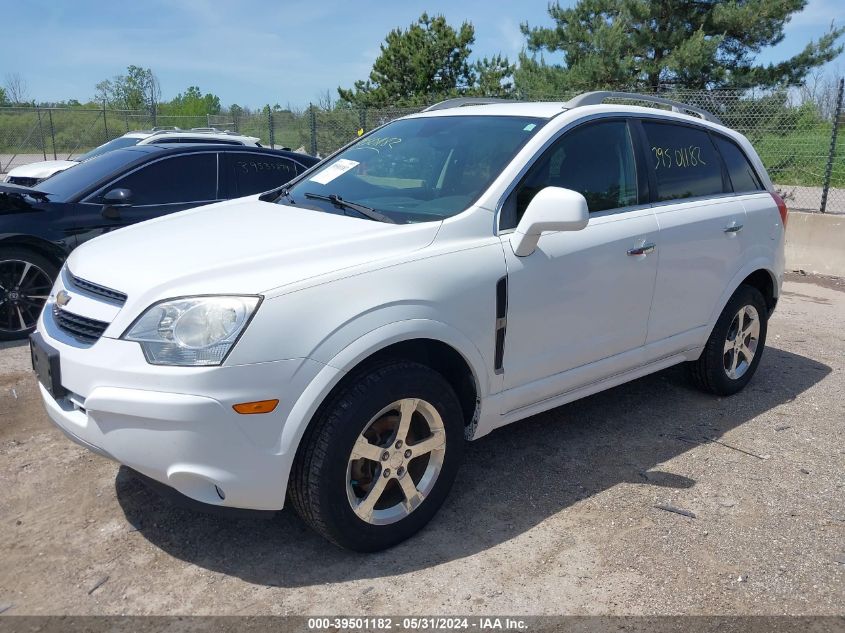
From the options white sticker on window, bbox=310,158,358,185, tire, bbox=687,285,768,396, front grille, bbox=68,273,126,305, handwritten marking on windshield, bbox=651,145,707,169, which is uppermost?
handwritten marking on windshield, bbox=651,145,707,169

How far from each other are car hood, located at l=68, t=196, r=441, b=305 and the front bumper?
0.29 meters

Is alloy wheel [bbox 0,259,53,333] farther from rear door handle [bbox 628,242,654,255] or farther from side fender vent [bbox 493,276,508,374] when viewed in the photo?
rear door handle [bbox 628,242,654,255]

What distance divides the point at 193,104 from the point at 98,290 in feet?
203

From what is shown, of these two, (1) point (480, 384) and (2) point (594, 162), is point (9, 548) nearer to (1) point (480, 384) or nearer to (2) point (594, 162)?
(1) point (480, 384)

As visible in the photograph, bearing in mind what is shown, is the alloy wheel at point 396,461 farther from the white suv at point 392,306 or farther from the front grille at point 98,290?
the front grille at point 98,290

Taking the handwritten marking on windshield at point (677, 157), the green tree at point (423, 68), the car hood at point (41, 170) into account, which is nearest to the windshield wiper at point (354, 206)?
the handwritten marking on windshield at point (677, 157)

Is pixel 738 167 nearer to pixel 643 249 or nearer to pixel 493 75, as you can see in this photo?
pixel 643 249

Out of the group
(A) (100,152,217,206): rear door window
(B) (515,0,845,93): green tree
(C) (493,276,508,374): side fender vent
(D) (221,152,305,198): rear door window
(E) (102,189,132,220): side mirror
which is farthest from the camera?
(B) (515,0,845,93): green tree

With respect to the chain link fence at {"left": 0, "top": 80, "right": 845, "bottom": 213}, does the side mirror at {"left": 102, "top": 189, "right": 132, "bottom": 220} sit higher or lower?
lower

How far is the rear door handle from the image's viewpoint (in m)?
3.77

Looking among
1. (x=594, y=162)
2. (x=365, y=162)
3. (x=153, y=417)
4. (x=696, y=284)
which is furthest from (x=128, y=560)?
(x=696, y=284)

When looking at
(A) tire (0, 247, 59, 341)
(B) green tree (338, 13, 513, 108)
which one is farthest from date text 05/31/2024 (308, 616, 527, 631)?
(B) green tree (338, 13, 513, 108)

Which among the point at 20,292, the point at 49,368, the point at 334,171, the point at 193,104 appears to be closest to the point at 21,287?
the point at 20,292

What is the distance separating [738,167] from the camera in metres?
4.80
